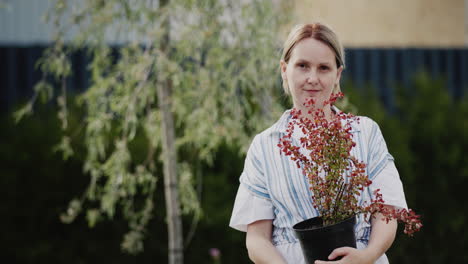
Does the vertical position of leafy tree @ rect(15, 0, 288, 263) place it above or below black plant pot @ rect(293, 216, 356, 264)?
above

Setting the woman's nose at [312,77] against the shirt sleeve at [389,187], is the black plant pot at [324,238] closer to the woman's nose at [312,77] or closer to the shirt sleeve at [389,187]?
the shirt sleeve at [389,187]

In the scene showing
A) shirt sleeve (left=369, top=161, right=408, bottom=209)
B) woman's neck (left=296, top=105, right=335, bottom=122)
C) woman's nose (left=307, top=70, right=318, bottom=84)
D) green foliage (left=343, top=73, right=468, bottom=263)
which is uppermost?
woman's nose (left=307, top=70, right=318, bottom=84)

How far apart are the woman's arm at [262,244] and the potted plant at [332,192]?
0.12m

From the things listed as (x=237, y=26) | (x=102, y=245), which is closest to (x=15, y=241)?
(x=102, y=245)

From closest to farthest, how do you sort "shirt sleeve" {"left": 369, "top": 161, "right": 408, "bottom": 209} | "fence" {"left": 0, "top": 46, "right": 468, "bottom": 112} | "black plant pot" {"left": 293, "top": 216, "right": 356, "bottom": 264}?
"black plant pot" {"left": 293, "top": 216, "right": 356, "bottom": 264}, "shirt sleeve" {"left": 369, "top": 161, "right": 408, "bottom": 209}, "fence" {"left": 0, "top": 46, "right": 468, "bottom": 112}

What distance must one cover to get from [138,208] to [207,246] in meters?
0.61

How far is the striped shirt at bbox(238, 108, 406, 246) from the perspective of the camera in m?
1.66

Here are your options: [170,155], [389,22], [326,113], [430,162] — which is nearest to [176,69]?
[170,155]

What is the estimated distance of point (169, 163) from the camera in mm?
3523

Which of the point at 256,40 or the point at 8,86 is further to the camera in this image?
the point at 8,86

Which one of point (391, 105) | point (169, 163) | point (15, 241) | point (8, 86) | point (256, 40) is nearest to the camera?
point (256, 40)

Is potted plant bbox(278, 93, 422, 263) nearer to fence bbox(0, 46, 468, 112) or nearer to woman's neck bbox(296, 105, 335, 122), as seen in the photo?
woman's neck bbox(296, 105, 335, 122)

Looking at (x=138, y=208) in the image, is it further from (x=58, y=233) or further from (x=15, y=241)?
(x=15, y=241)

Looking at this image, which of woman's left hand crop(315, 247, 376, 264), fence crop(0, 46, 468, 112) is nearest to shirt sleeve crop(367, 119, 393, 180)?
woman's left hand crop(315, 247, 376, 264)
